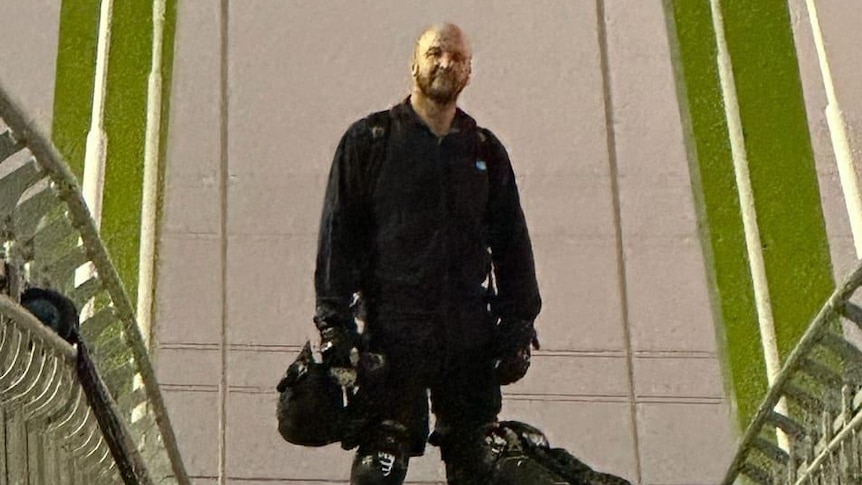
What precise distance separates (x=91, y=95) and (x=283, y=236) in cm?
95

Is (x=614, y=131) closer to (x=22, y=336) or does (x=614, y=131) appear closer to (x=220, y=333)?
(x=220, y=333)

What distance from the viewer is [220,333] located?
254 inches

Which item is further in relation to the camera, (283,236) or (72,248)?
(283,236)

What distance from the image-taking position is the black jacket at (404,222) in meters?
4.09

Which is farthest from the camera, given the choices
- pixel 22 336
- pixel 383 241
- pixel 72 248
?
pixel 72 248

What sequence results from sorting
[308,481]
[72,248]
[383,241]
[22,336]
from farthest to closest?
1. [308,481]
2. [72,248]
3. [383,241]
4. [22,336]

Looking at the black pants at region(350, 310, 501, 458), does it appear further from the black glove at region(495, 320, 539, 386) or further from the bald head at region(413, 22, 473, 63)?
the bald head at region(413, 22, 473, 63)

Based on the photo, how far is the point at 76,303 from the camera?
4645mm

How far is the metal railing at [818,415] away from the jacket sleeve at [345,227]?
1275 millimetres

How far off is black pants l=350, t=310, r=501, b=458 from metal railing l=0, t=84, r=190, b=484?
0.68 metres

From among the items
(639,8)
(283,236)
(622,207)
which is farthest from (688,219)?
(283,236)

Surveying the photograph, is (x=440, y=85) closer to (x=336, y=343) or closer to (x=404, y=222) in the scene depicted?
(x=404, y=222)

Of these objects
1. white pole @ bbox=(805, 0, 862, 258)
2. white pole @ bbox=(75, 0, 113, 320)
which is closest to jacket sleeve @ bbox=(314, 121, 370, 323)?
white pole @ bbox=(75, 0, 113, 320)

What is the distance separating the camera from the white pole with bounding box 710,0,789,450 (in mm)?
6473
